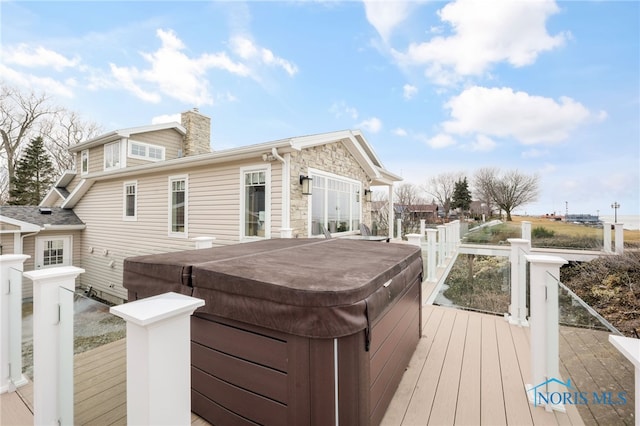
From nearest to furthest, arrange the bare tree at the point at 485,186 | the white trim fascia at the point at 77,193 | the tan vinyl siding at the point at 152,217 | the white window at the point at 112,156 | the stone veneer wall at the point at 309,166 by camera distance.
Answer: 1. the stone veneer wall at the point at 309,166
2. the tan vinyl siding at the point at 152,217
3. the white window at the point at 112,156
4. the white trim fascia at the point at 77,193
5. the bare tree at the point at 485,186

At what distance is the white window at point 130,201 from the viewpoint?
375 inches

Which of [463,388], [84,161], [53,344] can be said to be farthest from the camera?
[84,161]

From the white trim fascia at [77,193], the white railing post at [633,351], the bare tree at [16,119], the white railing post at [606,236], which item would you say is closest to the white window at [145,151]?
the white trim fascia at [77,193]

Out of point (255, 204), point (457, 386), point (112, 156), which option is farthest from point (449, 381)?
point (112, 156)

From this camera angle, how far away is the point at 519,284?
3729 mm

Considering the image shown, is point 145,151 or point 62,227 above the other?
point 145,151

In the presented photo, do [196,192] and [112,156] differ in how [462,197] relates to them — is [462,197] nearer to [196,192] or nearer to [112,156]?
[196,192]

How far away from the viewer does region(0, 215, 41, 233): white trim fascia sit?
964cm

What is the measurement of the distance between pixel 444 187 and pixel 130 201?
99.3 feet

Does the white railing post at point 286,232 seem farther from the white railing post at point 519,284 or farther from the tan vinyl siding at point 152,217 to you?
the white railing post at point 519,284

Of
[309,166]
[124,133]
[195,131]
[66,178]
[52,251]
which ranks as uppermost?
[195,131]

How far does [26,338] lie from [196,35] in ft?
28.9

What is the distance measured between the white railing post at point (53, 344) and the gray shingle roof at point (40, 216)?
1236cm

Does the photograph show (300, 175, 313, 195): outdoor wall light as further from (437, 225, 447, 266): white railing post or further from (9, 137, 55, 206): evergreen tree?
(9, 137, 55, 206): evergreen tree
